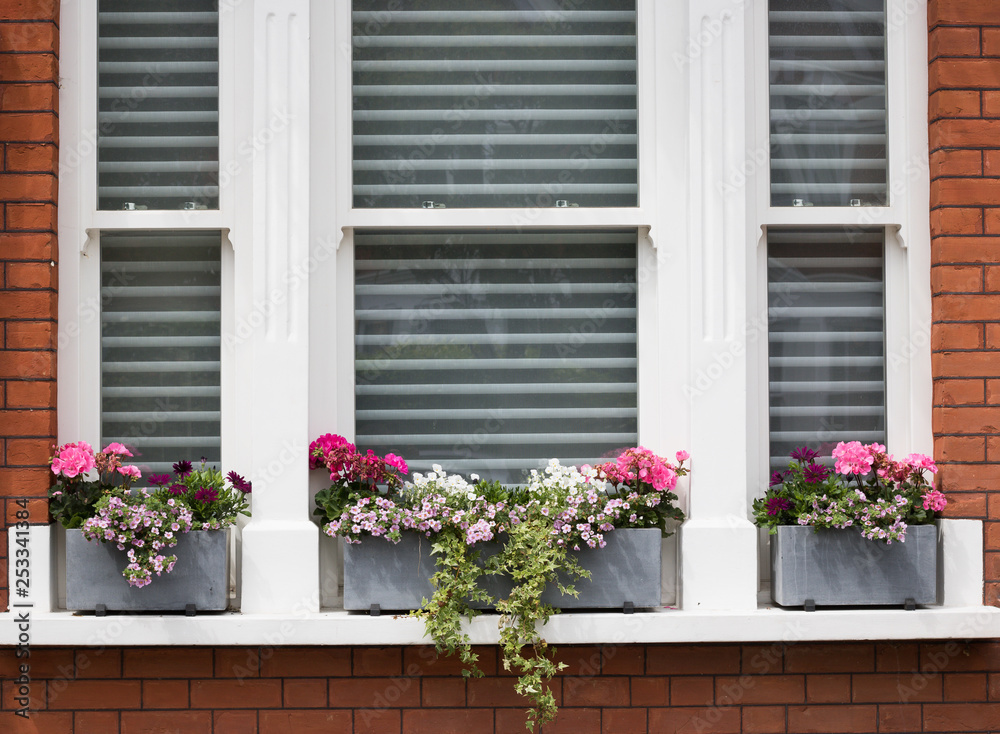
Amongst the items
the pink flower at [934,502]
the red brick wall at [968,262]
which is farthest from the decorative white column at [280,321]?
the red brick wall at [968,262]

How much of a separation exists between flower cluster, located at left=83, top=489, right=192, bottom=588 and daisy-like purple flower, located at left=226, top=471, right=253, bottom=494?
20 centimetres

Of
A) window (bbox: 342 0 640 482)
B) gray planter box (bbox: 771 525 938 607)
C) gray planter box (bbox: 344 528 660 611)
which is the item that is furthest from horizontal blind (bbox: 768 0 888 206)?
gray planter box (bbox: 344 528 660 611)

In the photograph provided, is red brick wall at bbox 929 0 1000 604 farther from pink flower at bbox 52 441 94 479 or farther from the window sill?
pink flower at bbox 52 441 94 479

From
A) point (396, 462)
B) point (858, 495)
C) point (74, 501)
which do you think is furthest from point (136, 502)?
point (858, 495)

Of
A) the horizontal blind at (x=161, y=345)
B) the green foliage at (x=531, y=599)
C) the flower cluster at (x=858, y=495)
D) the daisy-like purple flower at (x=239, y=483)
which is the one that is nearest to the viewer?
the green foliage at (x=531, y=599)

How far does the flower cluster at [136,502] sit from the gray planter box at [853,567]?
6.21 feet

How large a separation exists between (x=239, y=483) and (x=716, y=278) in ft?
5.94

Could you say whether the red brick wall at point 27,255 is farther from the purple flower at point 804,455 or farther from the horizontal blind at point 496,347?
the purple flower at point 804,455

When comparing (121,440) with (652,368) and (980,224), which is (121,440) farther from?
(980,224)

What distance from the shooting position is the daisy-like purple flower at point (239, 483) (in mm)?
3053

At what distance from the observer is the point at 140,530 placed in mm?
2893

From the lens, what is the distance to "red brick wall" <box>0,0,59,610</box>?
3.02 meters

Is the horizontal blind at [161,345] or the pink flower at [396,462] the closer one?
the pink flower at [396,462]

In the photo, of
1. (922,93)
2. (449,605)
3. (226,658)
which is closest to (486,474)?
(449,605)
